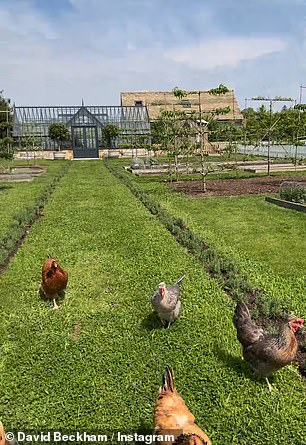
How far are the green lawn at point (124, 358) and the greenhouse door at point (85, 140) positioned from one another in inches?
1402

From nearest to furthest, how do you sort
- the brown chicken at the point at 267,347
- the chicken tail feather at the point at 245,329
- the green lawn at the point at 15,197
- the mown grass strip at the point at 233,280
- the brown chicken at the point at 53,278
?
the brown chicken at the point at 267,347 < the chicken tail feather at the point at 245,329 < the mown grass strip at the point at 233,280 < the brown chicken at the point at 53,278 < the green lawn at the point at 15,197

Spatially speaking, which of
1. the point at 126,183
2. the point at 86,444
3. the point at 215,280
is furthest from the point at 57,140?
the point at 86,444

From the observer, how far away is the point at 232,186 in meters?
16.8

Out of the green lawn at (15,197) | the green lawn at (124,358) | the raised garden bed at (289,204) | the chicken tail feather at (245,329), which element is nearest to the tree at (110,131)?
the green lawn at (15,197)

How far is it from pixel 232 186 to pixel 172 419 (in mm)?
14726

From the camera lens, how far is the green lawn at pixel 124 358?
128 inches

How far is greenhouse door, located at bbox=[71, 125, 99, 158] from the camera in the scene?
41750mm

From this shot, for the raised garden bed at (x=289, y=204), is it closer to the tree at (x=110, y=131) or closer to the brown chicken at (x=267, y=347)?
the brown chicken at (x=267, y=347)

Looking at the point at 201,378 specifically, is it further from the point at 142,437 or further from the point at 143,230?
the point at 143,230

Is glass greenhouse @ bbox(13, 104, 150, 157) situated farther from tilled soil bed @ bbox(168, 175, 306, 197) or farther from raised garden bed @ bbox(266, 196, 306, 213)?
raised garden bed @ bbox(266, 196, 306, 213)

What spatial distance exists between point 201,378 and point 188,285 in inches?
87.1

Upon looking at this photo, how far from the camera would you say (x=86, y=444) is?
305 centimetres

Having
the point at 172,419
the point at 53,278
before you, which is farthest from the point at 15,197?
the point at 172,419

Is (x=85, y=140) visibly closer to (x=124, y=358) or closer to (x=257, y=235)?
(x=257, y=235)
